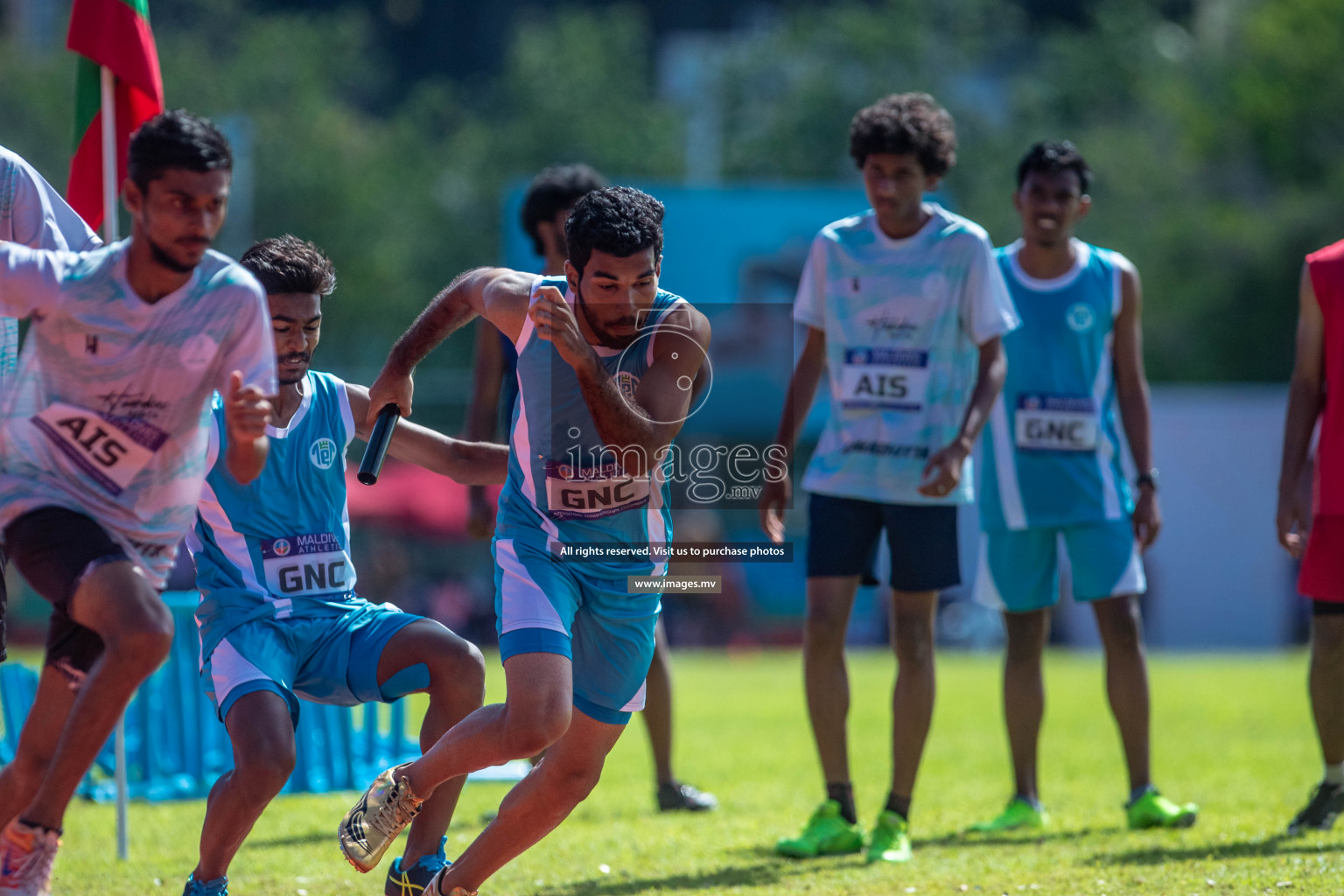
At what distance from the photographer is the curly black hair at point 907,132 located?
19.2 feet

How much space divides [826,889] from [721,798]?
247cm

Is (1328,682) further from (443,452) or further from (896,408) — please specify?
(443,452)

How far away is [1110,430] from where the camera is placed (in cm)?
650

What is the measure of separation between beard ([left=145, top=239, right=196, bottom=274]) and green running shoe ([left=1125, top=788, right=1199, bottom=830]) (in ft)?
14.2

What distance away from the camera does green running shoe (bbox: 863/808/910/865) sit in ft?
17.9

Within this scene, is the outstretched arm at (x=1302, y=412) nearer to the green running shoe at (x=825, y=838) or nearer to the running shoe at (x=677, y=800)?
the green running shoe at (x=825, y=838)

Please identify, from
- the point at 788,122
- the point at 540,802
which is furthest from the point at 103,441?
the point at 788,122

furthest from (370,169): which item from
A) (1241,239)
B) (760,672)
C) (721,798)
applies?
(721,798)

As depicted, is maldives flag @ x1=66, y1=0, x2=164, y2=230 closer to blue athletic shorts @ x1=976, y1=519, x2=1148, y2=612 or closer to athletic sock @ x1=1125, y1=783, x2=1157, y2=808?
blue athletic shorts @ x1=976, y1=519, x2=1148, y2=612

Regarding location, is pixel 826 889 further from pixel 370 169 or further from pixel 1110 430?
pixel 370 169

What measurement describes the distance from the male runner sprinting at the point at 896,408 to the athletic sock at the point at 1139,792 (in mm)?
1032

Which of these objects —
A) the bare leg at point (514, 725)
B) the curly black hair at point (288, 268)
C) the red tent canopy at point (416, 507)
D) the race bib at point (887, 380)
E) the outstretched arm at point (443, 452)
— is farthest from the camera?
the red tent canopy at point (416, 507)

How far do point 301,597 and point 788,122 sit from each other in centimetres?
4047

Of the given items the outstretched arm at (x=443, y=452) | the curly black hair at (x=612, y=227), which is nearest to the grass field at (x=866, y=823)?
the outstretched arm at (x=443, y=452)
